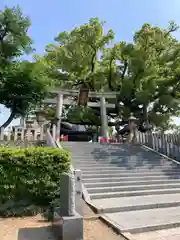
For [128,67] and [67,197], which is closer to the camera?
[67,197]

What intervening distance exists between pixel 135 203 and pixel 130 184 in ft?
5.90

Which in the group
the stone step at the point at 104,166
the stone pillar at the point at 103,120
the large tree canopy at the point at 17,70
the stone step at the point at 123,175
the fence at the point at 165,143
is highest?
the large tree canopy at the point at 17,70

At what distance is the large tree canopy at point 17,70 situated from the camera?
14.0 m

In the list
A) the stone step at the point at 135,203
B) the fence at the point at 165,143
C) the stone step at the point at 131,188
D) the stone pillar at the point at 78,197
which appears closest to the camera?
the stone pillar at the point at 78,197

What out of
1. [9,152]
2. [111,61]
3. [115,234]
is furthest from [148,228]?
[111,61]

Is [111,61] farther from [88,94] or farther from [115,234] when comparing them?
[115,234]

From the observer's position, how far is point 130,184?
834cm

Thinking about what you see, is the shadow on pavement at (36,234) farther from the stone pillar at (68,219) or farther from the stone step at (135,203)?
the stone step at (135,203)

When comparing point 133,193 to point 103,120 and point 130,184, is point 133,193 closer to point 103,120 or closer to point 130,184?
point 130,184

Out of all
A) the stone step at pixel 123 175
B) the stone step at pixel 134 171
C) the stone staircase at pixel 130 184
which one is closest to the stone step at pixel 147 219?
the stone staircase at pixel 130 184

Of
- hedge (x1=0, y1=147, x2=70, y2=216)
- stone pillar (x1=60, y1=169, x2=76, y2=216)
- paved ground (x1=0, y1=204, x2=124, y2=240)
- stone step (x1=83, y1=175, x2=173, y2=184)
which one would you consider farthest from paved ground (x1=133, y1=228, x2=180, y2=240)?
stone step (x1=83, y1=175, x2=173, y2=184)

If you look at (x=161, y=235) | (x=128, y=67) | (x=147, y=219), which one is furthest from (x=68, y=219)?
(x=128, y=67)

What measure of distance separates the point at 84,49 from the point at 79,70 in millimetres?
1855

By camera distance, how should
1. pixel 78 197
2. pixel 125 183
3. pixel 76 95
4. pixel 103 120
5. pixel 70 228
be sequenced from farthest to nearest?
pixel 76 95
pixel 103 120
pixel 125 183
pixel 78 197
pixel 70 228
